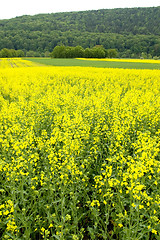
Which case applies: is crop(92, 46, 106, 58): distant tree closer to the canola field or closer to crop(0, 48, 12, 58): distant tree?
crop(0, 48, 12, 58): distant tree

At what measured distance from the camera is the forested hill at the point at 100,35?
106 meters

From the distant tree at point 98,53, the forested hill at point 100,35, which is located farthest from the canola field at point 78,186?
the forested hill at point 100,35

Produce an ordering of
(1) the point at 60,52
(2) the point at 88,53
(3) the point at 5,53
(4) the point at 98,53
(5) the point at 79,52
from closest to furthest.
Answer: (4) the point at 98,53 → (2) the point at 88,53 → (5) the point at 79,52 → (1) the point at 60,52 → (3) the point at 5,53

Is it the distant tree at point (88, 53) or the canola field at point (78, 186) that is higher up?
the distant tree at point (88, 53)

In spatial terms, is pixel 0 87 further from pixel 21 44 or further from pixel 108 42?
pixel 21 44

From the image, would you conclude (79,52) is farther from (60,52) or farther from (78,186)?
(78,186)

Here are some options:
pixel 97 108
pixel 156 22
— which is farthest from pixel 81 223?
pixel 156 22

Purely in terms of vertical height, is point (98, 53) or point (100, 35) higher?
point (100, 35)

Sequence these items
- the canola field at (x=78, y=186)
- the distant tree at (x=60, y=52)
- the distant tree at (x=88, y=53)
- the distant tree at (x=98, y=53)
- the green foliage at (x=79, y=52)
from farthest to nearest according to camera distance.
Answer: the distant tree at (x=60, y=52), the distant tree at (x=88, y=53), the green foliage at (x=79, y=52), the distant tree at (x=98, y=53), the canola field at (x=78, y=186)

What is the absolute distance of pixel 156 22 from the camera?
164 meters

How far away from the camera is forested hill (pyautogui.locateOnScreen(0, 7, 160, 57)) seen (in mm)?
106250

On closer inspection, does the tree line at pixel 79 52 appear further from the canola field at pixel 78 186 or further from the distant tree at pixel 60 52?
the canola field at pixel 78 186

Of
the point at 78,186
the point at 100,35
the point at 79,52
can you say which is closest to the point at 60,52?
the point at 79,52

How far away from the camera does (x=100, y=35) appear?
5118 inches
